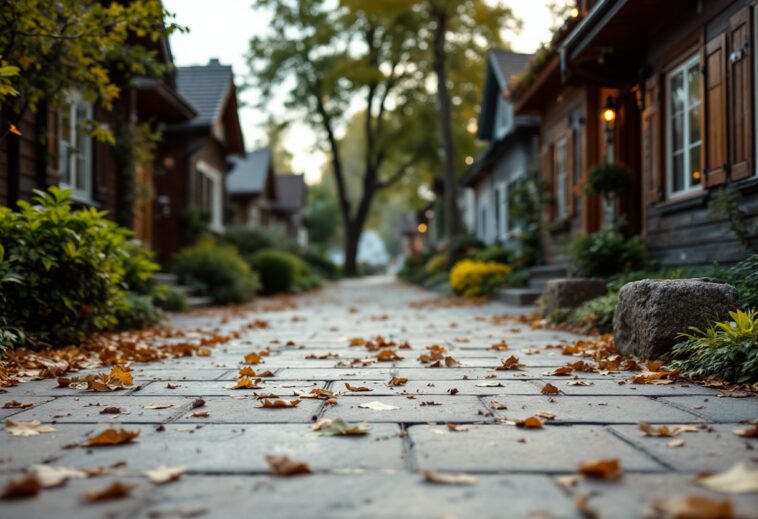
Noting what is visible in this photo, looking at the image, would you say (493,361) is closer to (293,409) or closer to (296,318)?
(293,409)

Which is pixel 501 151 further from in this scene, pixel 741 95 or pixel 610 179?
pixel 741 95

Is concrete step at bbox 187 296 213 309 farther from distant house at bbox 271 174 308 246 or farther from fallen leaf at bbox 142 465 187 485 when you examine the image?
distant house at bbox 271 174 308 246

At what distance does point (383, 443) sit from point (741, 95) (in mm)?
5205

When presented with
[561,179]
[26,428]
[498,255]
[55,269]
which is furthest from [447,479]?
[498,255]

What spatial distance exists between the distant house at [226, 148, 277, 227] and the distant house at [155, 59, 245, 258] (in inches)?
342

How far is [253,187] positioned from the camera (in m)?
28.7

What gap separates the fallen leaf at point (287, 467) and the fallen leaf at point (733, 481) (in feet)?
4.05

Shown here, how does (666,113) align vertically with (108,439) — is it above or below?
above

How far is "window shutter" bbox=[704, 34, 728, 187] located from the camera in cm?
613

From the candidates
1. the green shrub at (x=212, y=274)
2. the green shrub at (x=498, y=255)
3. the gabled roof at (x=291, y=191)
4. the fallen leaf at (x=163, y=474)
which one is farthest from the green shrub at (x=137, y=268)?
the gabled roof at (x=291, y=191)

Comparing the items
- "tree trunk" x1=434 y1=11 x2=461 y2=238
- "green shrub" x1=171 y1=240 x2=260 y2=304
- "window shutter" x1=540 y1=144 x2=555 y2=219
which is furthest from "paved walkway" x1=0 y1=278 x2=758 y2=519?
"tree trunk" x1=434 y1=11 x2=461 y2=238

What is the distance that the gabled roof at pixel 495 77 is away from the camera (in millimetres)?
16625

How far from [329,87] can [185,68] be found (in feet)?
26.7

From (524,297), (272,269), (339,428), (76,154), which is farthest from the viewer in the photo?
(272,269)
